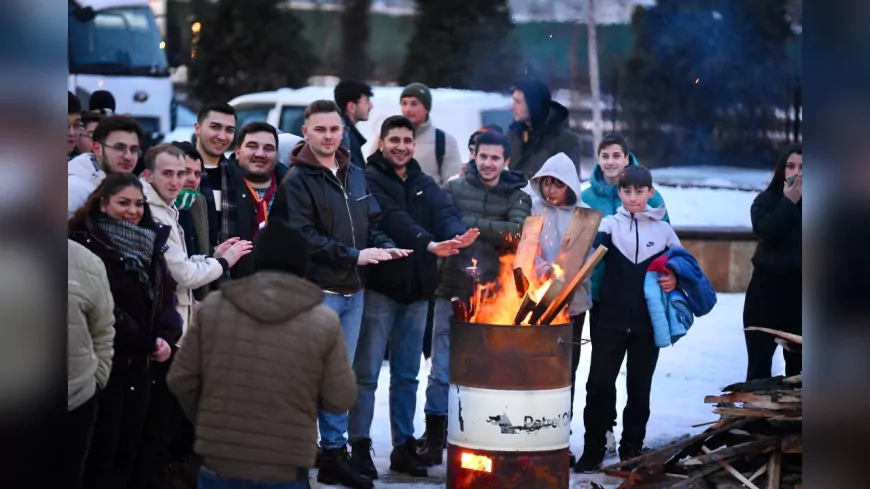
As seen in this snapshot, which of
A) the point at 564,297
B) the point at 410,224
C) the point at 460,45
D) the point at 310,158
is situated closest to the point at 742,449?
the point at 564,297

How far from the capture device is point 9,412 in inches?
153

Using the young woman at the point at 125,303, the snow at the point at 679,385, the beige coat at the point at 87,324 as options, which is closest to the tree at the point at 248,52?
the snow at the point at 679,385

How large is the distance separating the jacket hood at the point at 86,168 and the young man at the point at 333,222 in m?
0.78

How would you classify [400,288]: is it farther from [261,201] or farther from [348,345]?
[261,201]

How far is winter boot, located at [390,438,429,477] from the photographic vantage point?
678 cm

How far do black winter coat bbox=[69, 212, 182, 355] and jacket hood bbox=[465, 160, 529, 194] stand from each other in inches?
73.5

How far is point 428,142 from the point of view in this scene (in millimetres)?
8328

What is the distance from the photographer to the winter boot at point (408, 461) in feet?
22.2

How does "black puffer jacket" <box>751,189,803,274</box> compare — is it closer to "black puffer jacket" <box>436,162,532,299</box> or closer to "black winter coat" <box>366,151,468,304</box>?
"black puffer jacket" <box>436,162,532,299</box>

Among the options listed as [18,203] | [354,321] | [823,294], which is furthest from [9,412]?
[354,321]

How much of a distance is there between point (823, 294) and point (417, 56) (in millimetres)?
14226

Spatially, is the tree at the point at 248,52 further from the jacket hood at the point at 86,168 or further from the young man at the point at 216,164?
the jacket hood at the point at 86,168

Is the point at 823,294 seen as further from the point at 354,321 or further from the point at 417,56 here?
the point at 417,56

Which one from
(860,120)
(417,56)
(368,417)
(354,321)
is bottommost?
(368,417)
